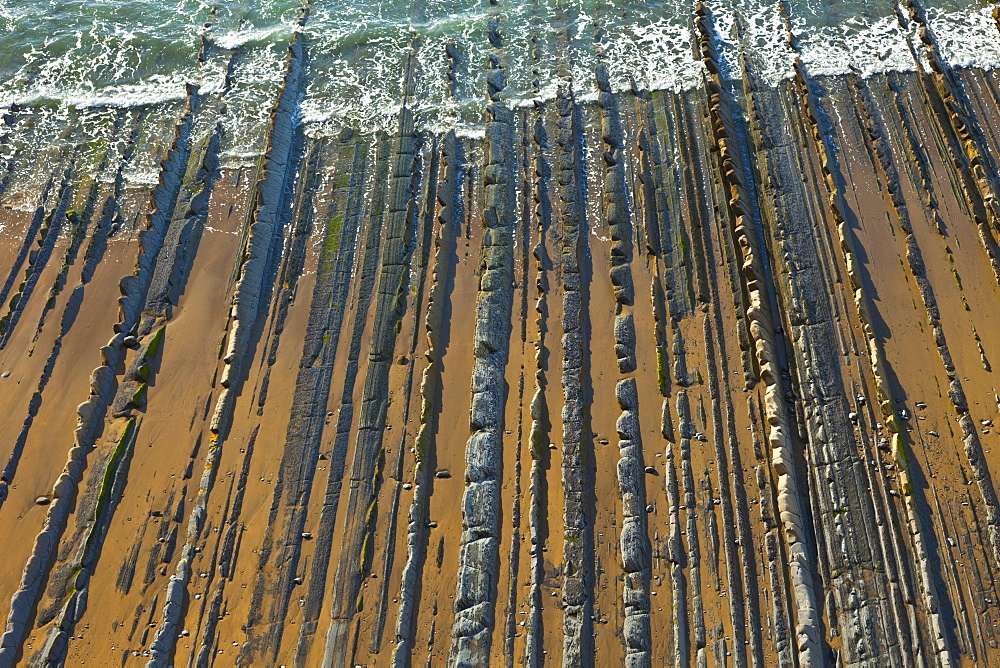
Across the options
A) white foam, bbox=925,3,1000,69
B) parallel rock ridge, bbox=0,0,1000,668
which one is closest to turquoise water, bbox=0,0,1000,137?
white foam, bbox=925,3,1000,69

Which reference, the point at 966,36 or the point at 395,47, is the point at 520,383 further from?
the point at 966,36

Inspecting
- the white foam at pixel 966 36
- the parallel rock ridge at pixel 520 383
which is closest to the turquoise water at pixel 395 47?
the white foam at pixel 966 36

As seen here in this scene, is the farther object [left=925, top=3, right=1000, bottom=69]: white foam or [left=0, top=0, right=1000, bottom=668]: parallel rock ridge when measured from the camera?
[left=925, top=3, right=1000, bottom=69]: white foam

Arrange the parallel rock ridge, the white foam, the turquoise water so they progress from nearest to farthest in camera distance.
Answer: the parallel rock ridge
the white foam
the turquoise water

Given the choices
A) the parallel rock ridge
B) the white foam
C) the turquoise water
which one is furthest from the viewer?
the turquoise water

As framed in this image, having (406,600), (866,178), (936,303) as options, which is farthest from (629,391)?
(866,178)

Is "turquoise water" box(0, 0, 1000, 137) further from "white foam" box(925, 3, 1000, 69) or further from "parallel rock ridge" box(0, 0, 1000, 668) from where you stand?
"parallel rock ridge" box(0, 0, 1000, 668)

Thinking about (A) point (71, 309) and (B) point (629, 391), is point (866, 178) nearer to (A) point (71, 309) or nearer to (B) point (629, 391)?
(B) point (629, 391)
